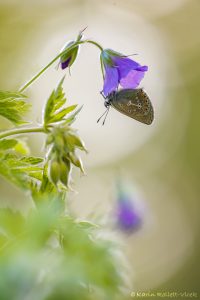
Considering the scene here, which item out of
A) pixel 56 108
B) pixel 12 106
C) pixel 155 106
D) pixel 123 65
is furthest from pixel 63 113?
pixel 155 106

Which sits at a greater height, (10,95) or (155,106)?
(10,95)

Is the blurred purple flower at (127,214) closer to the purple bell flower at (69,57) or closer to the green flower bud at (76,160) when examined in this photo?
the purple bell flower at (69,57)

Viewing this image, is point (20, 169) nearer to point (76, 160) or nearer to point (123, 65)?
point (76, 160)

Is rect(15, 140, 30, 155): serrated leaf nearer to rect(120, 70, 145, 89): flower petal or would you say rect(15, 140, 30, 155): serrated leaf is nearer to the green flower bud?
Result: the green flower bud

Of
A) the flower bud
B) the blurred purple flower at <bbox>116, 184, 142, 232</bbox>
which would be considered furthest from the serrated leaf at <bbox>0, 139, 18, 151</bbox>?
the blurred purple flower at <bbox>116, 184, 142, 232</bbox>

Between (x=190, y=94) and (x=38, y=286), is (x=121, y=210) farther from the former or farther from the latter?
(x=190, y=94)

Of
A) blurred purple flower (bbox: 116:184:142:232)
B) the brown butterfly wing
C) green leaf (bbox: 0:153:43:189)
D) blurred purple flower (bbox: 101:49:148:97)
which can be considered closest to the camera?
green leaf (bbox: 0:153:43:189)

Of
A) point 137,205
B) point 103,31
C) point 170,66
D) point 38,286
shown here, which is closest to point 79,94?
point 103,31
